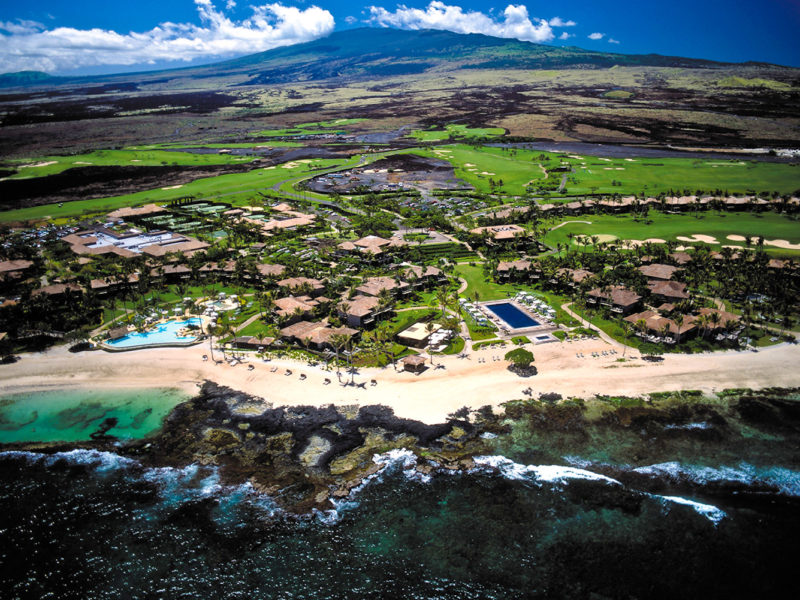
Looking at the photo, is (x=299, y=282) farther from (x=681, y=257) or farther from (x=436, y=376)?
(x=681, y=257)

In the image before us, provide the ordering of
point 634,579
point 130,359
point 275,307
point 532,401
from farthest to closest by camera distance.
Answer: point 275,307
point 130,359
point 532,401
point 634,579

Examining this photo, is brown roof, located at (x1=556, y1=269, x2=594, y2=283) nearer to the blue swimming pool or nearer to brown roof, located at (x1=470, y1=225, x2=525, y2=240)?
the blue swimming pool

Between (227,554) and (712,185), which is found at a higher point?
(712,185)

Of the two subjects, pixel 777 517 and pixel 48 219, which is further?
pixel 48 219

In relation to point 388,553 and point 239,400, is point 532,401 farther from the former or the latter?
point 239,400

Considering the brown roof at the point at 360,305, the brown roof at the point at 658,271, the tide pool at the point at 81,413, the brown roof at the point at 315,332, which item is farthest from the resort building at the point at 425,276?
the tide pool at the point at 81,413

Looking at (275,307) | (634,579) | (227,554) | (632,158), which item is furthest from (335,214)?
(632,158)

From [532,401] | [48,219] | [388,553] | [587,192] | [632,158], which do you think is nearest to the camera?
[388,553]

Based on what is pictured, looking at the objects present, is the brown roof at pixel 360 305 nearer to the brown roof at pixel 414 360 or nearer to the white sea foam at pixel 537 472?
the brown roof at pixel 414 360
